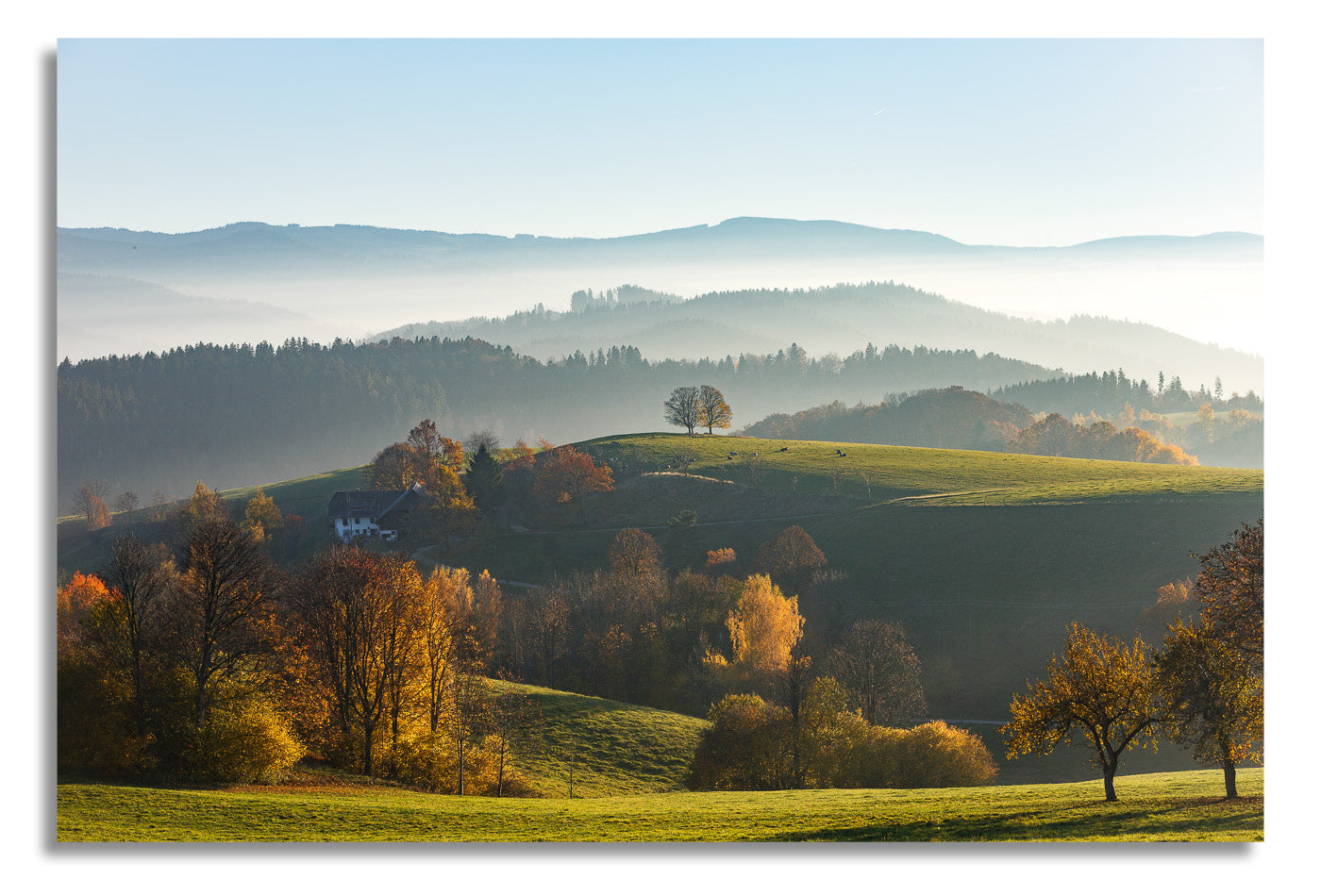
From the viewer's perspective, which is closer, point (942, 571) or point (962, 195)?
point (962, 195)

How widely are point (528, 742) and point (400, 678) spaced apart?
7674 millimetres

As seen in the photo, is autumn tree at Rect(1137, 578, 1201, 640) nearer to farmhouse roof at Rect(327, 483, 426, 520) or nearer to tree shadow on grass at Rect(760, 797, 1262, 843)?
tree shadow on grass at Rect(760, 797, 1262, 843)

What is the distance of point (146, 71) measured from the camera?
17219mm

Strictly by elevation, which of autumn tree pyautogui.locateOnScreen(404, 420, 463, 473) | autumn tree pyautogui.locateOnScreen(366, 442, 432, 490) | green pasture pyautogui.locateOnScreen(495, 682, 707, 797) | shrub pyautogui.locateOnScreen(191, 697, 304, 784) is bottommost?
green pasture pyautogui.locateOnScreen(495, 682, 707, 797)

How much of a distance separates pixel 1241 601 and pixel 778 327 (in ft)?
489

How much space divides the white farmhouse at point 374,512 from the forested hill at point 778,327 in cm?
1785

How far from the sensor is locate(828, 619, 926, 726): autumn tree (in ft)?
126

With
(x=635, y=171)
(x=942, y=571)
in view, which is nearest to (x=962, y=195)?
(x=635, y=171)

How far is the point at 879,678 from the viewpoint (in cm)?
3869

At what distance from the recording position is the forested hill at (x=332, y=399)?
3419 centimetres

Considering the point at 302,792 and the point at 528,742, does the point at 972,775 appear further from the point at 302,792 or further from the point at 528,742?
the point at 302,792

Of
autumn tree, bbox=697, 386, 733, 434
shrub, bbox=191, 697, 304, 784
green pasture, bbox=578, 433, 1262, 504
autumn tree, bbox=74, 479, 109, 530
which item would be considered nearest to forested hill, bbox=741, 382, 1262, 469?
green pasture, bbox=578, 433, 1262, 504

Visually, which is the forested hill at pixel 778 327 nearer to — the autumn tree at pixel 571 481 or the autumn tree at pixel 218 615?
the autumn tree at pixel 571 481

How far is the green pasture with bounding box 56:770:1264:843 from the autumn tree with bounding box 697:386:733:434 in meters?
76.7
